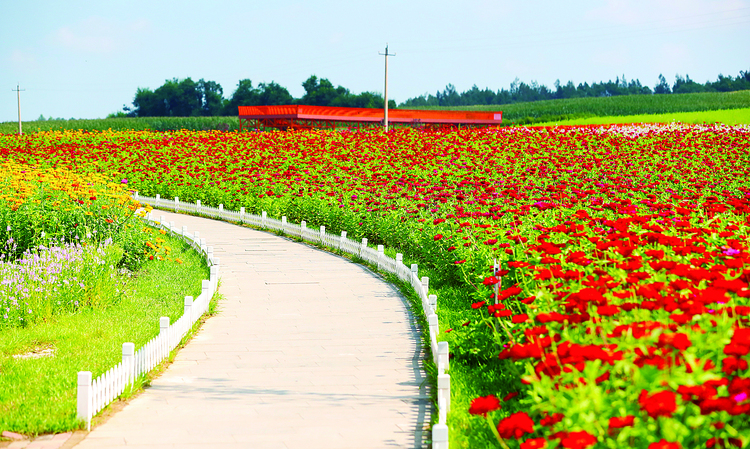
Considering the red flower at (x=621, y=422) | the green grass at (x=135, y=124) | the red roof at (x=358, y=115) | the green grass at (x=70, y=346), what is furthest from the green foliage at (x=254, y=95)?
the red flower at (x=621, y=422)

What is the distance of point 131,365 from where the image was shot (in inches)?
274

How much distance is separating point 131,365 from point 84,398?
971mm

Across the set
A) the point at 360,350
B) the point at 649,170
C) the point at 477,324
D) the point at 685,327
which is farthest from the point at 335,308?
the point at 649,170

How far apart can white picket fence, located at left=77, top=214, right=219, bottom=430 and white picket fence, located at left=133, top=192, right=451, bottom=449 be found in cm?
291

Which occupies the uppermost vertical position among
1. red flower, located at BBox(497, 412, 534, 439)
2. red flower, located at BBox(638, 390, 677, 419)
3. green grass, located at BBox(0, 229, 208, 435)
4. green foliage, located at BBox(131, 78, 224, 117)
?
green foliage, located at BBox(131, 78, 224, 117)

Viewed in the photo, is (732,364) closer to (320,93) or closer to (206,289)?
(206,289)

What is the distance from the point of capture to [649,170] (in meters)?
20.3

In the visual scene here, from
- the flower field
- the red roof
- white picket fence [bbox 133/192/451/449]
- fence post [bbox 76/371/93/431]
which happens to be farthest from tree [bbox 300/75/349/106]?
fence post [bbox 76/371/93/431]

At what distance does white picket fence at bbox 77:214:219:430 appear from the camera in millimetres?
6004

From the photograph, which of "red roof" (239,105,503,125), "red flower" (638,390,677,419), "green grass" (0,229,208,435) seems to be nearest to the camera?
"red flower" (638,390,677,419)

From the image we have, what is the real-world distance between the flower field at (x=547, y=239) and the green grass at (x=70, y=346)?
3.52 metres

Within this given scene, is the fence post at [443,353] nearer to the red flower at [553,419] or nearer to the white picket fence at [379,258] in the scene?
the white picket fence at [379,258]

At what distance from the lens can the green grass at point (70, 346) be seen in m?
6.21

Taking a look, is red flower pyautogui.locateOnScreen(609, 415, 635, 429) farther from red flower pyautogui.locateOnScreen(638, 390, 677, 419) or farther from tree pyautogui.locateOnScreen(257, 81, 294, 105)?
tree pyautogui.locateOnScreen(257, 81, 294, 105)
